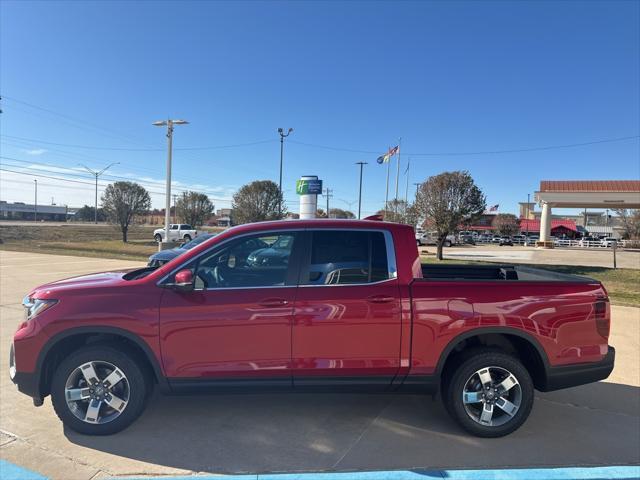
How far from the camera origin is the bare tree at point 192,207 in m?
48.2

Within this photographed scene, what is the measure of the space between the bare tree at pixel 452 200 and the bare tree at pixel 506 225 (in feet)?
176

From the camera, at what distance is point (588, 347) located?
11.4 ft

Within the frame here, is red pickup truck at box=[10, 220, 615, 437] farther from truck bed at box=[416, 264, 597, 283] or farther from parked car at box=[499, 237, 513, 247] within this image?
parked car at box=[499, 237, 513, 247]

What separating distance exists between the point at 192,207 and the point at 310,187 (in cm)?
2834

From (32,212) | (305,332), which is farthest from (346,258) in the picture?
(32,212)

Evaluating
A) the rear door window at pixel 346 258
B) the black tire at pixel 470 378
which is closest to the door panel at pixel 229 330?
the rear door window at pixel 346 258

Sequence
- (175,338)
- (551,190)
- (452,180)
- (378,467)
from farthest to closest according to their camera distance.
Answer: (551,190) < (452,180) < (175,338) < (378,467)

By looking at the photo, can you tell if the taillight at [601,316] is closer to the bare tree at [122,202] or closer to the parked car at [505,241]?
the bare tree at [122,202]

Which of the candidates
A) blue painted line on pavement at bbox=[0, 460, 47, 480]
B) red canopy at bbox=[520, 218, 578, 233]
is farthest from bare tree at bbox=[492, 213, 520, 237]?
blue painted line on pavement at bbox=[0, 460, 47, 480]

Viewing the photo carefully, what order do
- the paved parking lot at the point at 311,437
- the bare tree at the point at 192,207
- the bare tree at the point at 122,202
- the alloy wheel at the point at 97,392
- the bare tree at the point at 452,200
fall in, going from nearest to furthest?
1. the paved parking lot at the point at 311,437
2. the alloy wheel at the point at 97,392
3. the bare tree at the point at 452,200
4. the bare tree at the point at 122,202
5. the bare tree at the point at 192,207

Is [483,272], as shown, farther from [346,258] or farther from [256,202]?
[256,202]

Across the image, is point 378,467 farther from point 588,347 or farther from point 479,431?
point 588,347

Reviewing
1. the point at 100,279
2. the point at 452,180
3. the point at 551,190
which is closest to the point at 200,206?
the point at 452,180

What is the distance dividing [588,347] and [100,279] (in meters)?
4.23
